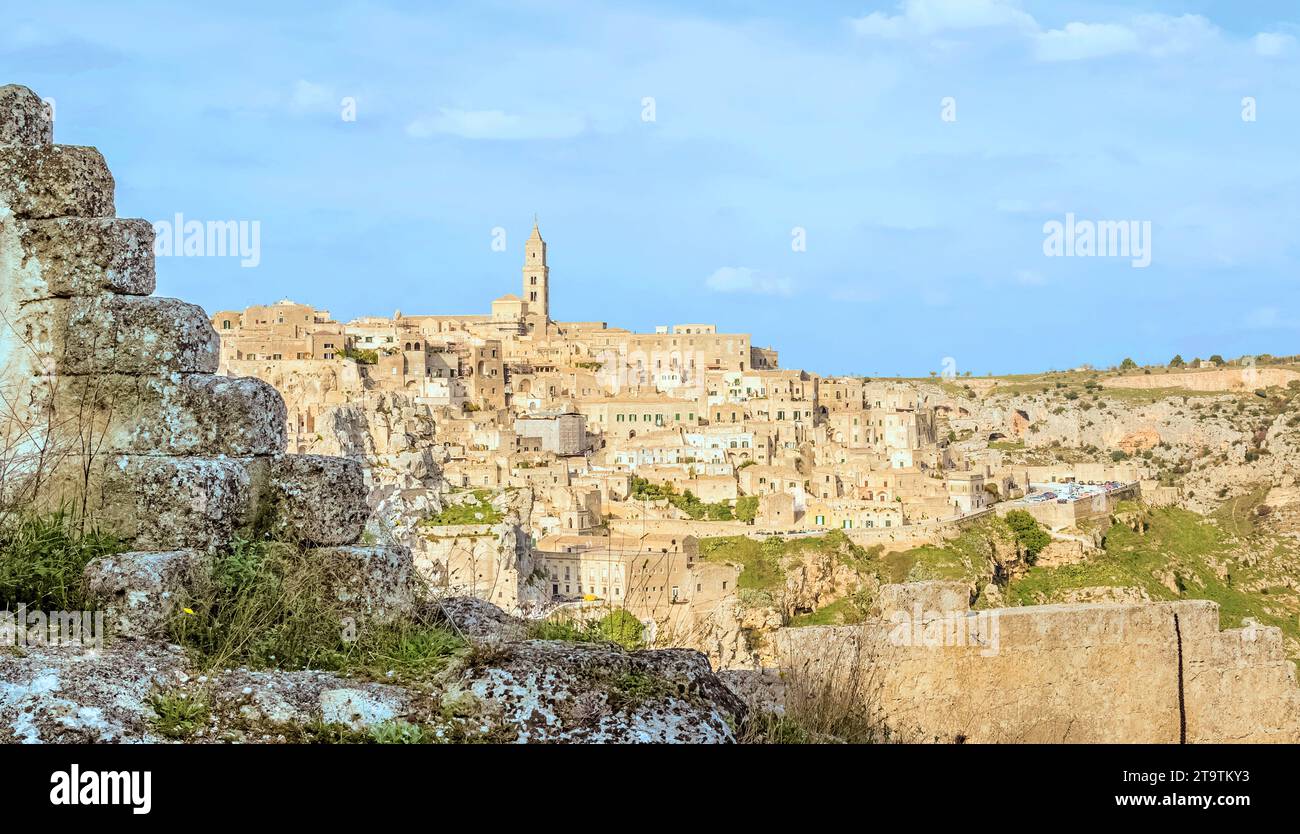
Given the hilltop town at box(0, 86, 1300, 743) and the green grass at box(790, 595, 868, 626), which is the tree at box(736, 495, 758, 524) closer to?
the green grass at box(790, 595, 868, 626)

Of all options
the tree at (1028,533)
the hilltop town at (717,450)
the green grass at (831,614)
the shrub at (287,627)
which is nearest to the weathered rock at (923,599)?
the shrub at (287,627)

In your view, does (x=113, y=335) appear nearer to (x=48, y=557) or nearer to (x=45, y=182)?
(x=45, y=182)

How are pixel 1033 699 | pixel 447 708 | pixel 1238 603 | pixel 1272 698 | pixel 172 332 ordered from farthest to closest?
pixel 1238 603 < pixel 1272 698 < pixel 1033 699 < pixel 172 332 < pixel 447 708

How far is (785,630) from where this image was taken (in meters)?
7.97

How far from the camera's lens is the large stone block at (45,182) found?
507 cm

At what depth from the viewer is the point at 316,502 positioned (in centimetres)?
491

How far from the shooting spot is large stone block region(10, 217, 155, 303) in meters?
5.05

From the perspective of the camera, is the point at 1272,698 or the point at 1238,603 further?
the point at 1238,603

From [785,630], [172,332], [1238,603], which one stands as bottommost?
[1238,603]

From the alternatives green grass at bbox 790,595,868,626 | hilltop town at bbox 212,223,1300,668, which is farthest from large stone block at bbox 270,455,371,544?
green grass at bbox 790,595,868,626

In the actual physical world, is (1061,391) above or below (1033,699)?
above
